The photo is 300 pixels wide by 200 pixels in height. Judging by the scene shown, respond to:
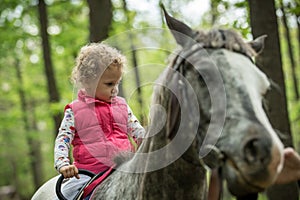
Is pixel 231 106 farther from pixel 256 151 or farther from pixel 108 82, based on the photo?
pixel 108 82

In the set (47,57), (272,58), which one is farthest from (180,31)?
(47,57)

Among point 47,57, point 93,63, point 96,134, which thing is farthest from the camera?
point 47,57

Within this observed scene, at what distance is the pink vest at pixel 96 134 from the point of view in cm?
332

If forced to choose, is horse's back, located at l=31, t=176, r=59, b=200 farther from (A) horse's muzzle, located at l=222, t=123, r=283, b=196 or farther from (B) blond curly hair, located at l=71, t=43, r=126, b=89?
(A) horse's muzzle, located at l=222, t=123, r=283, b=196

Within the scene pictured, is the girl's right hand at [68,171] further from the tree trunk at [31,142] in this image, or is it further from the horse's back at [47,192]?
the tree trunk at [31,142]

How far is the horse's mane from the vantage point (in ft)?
7.40

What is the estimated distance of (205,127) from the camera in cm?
219

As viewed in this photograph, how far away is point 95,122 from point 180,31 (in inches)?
49.7

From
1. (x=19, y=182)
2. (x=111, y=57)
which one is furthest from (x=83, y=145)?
(x=19, y=182)

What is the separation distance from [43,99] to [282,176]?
23.3 m

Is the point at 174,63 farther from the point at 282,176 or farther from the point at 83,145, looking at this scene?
the point at 83,145

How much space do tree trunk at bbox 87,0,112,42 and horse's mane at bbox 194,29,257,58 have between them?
762 cm

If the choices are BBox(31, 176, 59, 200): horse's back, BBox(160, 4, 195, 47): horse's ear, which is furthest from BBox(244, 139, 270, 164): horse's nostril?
BBox(31, 176, 59, 200): horse's back

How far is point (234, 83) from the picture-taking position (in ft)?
6.79
